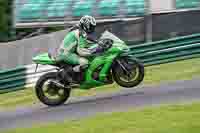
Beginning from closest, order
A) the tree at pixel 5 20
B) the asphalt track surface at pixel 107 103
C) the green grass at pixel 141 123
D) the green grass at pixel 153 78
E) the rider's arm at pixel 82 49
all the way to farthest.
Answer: the green grass at pixel 141 123 → the asphalt track surface at pixel 107 103 → the rider's arm at pixel 82 49 → the green grass at pixel 153 78 → the tree at pixel 5 20

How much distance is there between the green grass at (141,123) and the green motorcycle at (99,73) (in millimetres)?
1899

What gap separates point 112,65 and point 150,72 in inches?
145

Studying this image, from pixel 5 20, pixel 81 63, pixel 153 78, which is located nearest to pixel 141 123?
pixel 81 63

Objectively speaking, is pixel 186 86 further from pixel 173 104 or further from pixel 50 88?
pixel 50 88

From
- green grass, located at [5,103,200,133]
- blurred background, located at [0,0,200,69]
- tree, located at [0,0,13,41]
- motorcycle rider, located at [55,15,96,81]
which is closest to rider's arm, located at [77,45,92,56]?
motorcycle rider, located at [55,15,96,81]

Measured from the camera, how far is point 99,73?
11.3 metres

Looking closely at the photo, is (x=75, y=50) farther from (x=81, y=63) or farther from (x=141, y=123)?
(x=141, y=123)

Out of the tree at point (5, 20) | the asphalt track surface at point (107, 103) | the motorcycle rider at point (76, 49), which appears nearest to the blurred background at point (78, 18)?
the tree at point (5, 20)

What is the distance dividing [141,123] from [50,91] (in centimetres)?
377

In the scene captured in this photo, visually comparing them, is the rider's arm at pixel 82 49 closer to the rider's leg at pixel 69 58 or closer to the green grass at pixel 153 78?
the rider's leg at pixel 69 58

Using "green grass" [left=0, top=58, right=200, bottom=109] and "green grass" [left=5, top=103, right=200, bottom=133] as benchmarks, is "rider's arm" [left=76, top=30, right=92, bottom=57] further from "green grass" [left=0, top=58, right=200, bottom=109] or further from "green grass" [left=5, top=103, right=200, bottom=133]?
"green grass" [left=5, top=103, right=200, bottom=133]

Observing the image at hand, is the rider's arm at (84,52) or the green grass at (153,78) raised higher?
the rider's arm at (84,52)

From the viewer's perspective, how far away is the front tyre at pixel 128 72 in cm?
1113

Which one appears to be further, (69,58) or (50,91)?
(50,91)
